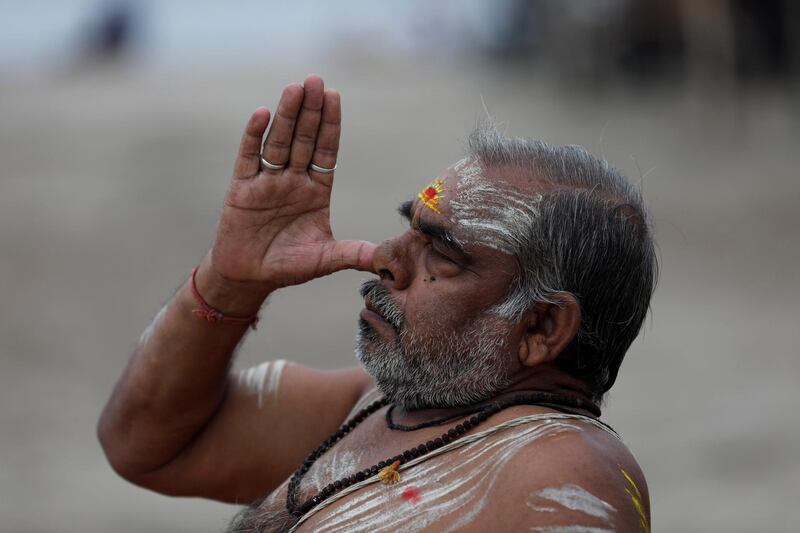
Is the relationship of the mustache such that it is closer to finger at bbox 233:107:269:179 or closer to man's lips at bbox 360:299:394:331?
man's lips at bbox 360:299:394:331

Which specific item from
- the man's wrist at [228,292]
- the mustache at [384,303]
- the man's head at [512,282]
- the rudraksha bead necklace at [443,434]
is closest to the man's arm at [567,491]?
the rudraksha bead necklace at [443,434]

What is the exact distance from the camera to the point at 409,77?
1994 cm

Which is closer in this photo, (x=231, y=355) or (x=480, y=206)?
(x=480, y=206)

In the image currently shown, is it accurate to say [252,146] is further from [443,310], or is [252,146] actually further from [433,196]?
[443,310]

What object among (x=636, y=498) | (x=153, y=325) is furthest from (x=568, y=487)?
(x=153, y=325)

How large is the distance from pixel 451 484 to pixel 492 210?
63 centimetres

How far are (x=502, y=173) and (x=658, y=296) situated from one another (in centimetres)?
841

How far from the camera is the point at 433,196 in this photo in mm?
2602

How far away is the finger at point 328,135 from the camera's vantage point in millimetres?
2793

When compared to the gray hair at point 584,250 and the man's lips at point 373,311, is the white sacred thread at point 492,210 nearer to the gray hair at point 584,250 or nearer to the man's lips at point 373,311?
the gray hair at point 584,250

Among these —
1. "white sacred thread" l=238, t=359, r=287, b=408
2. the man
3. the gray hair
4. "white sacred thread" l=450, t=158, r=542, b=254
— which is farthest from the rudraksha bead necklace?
Result: "white sacred thread" l=238, t=359, r=287, b=408

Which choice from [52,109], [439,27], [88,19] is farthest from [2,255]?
[439,27]

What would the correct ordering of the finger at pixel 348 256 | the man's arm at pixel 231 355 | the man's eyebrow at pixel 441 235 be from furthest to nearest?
1. the man's arm at pixel 231 355
2. the finger at pixel 348 256
3. the man's eyebrow at pixel 441 235

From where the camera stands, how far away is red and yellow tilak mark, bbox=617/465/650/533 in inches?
87.0
